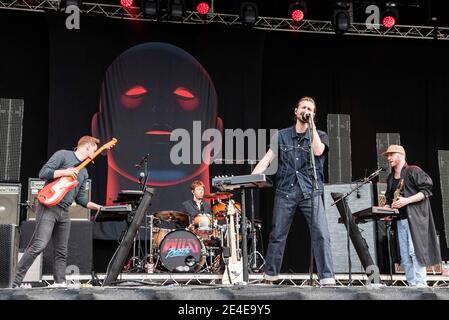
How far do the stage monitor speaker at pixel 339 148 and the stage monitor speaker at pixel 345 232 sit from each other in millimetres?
2047

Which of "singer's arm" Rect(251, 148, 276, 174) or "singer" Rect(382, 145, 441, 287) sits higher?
"singer's arm" Rect(251, 148, 276, 174)

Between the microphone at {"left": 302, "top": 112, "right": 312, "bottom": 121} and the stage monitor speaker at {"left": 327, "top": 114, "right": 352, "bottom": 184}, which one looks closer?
the microphone at {"left": 302, "top": 112, "right": 312, "bottom": 121}

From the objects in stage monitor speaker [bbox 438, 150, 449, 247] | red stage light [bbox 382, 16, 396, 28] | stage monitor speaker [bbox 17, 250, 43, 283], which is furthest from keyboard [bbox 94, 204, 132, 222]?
stage monitor speaker [bbox 438, 150, 449, 247]

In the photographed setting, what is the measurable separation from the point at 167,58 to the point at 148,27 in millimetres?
631

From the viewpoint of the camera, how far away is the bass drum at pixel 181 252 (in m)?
8.55

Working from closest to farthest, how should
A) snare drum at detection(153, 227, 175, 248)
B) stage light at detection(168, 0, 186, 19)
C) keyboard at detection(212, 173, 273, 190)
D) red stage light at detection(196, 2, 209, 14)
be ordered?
keyboard at detection(212, 173, 273, 190)
snare drum at detection(153, 227, 175, 248)
stage light at detection(168, 0, 186, 19)
red stage light at detection(196, 2, 209, 14)

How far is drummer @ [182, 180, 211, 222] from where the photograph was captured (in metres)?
9.27

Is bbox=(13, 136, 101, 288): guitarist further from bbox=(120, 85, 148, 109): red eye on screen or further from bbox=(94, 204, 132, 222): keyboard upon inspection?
bbox=(120, 85, 148, 109): red eye on screen

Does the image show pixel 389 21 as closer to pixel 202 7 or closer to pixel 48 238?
pixel 202 7

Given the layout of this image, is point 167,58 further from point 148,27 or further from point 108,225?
point 108,225

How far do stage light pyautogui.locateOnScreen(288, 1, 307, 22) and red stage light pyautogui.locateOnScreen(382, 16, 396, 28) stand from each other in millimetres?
1439

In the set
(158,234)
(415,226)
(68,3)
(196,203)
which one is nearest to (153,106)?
(196,203)

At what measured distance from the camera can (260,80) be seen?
10648mm

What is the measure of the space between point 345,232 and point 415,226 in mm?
2020
